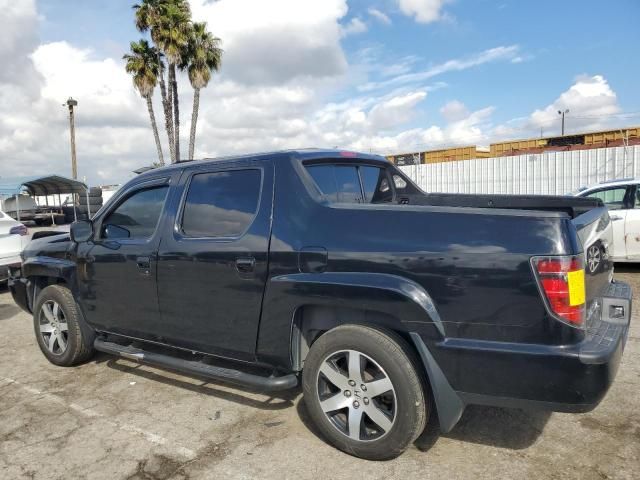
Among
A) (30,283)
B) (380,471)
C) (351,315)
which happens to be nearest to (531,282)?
(351,315)

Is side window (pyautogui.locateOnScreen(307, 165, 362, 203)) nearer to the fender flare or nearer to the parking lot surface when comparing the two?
the parking lot surface

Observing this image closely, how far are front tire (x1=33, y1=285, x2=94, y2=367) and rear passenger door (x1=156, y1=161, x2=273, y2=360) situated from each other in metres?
1.25

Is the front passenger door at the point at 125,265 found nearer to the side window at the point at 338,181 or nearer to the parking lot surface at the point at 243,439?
the parking lot surface at the point at 243,439

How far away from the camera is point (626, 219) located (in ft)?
26.4

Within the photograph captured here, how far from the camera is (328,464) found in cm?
297

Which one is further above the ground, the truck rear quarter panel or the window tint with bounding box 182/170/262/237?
the window tint with bounding box 182/170/262/237

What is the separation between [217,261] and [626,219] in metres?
7.21

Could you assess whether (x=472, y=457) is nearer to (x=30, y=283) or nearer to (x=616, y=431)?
(x=616, y=431)

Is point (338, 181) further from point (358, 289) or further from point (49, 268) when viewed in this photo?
point (49, 268)

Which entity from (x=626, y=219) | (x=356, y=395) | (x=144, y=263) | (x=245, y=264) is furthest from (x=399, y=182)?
(x=626, y=219)

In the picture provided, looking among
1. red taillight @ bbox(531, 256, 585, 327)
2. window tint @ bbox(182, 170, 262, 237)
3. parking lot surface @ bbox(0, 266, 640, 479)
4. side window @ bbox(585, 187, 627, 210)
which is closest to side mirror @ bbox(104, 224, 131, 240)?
window tint @ bbox(182, 170, 262, 237)

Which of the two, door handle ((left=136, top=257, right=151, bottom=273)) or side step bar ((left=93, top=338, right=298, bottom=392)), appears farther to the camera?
door handle ((left=136, top=257, right=151, bottom=273))

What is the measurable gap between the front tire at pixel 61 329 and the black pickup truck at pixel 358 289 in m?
0.34

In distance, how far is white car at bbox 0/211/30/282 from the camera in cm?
790
